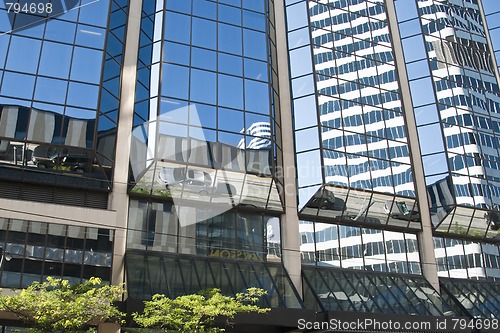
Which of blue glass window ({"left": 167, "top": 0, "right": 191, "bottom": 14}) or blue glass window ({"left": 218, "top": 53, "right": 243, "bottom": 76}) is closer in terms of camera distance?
blue glass window ({"left": 218, "top": 53, "right": 243, "bottom": 76})

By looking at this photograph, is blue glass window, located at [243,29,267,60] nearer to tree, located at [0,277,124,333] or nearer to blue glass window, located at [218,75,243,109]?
blue glass window, located at [218,75,243,109]

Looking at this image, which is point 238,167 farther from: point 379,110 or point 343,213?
point 379,110

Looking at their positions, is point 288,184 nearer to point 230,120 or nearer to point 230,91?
point 230,120

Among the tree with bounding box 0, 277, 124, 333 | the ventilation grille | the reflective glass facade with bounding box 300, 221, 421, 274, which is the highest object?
the ventilation grille

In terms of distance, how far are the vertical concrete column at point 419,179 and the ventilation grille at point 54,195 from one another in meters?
18.2

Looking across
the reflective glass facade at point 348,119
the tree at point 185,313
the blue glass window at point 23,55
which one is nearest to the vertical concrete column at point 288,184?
the reflective glass facade at point 348,119

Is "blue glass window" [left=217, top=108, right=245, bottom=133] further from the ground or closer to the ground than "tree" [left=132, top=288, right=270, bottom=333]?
further from the ground

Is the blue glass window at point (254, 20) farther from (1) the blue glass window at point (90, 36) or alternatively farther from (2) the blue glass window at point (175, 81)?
(1) the blue glass window at point (90, 36)

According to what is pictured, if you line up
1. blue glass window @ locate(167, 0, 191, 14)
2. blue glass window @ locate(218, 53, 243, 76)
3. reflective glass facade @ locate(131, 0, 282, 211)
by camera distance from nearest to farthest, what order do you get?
reflective glass facade @ locate(131, 0, 282, 211)
blue glass window @ locate(218, 53, 243, 76)
blue glass window @ locate(167, 0, 191, 14)

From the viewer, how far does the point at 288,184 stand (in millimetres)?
29516

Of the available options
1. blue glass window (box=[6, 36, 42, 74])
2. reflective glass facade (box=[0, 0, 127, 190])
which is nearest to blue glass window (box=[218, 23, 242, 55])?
reflective glass facade (box=[0, 0, 127, 190])

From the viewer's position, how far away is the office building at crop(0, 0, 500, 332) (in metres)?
24.6

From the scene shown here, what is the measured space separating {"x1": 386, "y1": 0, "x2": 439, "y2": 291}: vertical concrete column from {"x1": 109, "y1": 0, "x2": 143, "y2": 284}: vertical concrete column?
16845mm

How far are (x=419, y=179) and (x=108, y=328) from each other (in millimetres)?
19825
